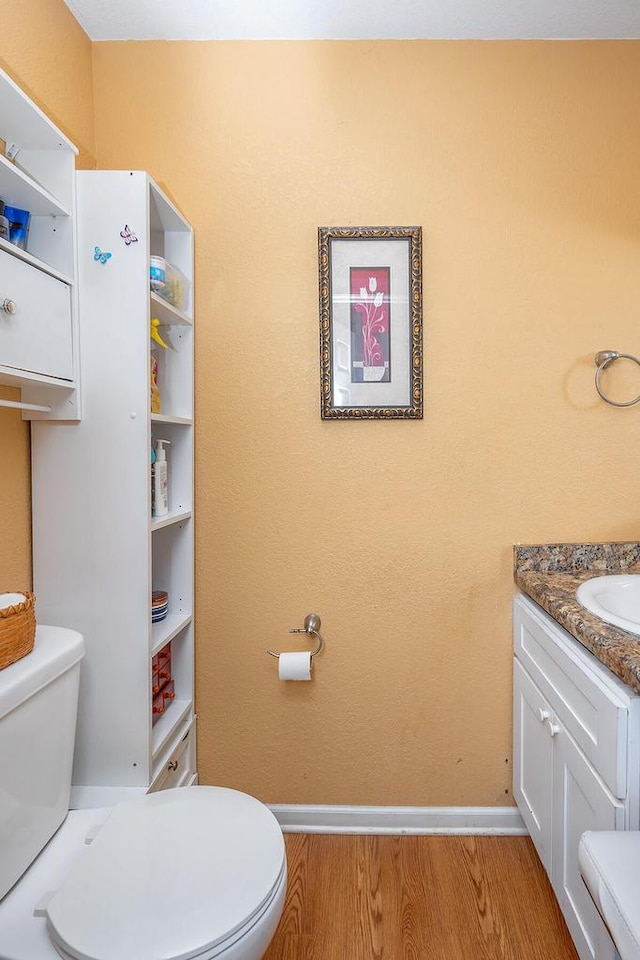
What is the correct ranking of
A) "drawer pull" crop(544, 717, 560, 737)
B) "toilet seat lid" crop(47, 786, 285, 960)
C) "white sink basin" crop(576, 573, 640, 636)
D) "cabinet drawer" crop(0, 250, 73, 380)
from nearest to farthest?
"toilet seat lid" crop(47, 786, 285, 960) < "cabinet drawer" crop(0, 250, 73, 380) < "drawer pull" crop(544, 717, 560, 737) < "white sink basin" crop(576, 573, 640, 636)

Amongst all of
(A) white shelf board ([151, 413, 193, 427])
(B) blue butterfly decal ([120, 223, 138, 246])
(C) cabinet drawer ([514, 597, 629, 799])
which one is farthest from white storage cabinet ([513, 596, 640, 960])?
(B) blue butterfly decal ([120, 223, 138, 246])

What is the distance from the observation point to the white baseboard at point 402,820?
1.67m

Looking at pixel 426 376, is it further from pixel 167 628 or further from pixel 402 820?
pixel 402 820

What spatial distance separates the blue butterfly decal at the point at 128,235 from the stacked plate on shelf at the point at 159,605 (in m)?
0.96

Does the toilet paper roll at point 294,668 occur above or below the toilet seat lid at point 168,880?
above

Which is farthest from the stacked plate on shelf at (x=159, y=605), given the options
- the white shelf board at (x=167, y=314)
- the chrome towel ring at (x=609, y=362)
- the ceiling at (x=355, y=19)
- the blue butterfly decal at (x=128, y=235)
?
the ceiling at (x=355, y=19)

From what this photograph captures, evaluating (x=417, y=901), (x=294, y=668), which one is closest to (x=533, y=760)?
(x=417, y=901)

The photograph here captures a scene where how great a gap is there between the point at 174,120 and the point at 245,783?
2.10m

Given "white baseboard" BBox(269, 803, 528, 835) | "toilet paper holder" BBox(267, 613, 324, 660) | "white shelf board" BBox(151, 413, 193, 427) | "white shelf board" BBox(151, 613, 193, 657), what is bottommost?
Result: "white baseboard" BBox(269, 803, 528, 835)

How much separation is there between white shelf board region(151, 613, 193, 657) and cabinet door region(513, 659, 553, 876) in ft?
3.32

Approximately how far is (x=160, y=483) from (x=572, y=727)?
1.19 meters

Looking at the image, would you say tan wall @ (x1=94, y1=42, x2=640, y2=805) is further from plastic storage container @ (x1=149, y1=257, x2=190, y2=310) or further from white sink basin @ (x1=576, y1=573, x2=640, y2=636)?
white sink basin @ (x1=576, y1=573, x2=640, y2=636)

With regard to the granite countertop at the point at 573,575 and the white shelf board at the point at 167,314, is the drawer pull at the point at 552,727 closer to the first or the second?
the granite countertop at the point at 573,575

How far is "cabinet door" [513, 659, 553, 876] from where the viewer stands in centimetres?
134
